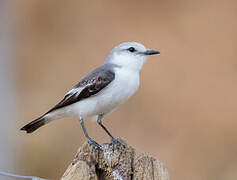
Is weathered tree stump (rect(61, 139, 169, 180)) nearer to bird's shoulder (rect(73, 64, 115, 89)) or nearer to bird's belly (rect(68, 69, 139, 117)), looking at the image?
bird's belly (rect(68, 69, 139, 117))

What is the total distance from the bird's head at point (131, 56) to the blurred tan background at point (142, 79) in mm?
2564

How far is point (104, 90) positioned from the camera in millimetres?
4598

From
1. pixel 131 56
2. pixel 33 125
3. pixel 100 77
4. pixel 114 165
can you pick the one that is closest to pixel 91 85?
pixel 100 77

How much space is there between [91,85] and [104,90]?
0.43 feet

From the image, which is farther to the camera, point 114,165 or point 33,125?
point 33,125

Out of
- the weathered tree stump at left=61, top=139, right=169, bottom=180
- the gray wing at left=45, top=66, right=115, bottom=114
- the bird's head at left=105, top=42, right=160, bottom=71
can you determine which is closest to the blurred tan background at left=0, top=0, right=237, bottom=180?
the bird's head at left=105, top=42, right=160, bottom=71

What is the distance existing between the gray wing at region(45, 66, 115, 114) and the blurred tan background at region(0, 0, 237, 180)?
2722 mm

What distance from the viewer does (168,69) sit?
7688mm

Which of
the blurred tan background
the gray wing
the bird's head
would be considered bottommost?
the blurred tan background

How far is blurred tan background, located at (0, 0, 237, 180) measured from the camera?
24.2ft

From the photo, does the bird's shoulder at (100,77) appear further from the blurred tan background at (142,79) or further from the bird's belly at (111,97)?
the blurred tan background at (142,79)

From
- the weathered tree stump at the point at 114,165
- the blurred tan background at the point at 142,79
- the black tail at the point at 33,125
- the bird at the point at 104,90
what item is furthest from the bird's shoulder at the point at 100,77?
the blurred tan background at the point at 142,79

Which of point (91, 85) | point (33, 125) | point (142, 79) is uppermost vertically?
point (91, 85)

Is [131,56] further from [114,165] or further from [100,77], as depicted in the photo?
[114,165]
